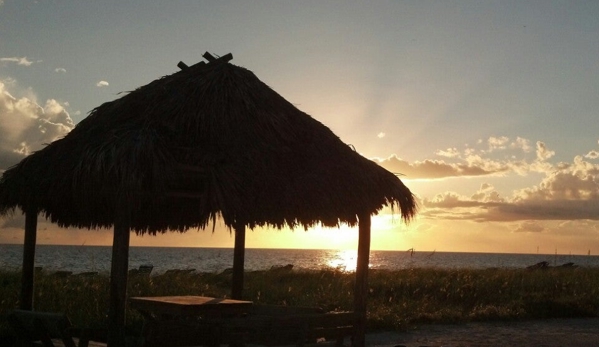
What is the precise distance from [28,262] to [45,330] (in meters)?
2.01

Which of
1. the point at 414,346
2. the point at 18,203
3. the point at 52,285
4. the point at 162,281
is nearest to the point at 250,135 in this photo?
the point at 18,203

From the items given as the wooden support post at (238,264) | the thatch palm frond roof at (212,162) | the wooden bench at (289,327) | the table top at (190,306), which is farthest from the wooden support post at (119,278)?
the wooden support post at (238,264)

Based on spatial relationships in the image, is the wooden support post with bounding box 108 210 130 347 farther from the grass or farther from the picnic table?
the grass

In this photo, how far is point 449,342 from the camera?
12125 millimetres

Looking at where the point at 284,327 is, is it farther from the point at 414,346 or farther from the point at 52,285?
the point at 52,285

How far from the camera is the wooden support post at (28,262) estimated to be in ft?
31.0

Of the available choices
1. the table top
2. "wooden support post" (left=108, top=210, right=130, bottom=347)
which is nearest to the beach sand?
the table top

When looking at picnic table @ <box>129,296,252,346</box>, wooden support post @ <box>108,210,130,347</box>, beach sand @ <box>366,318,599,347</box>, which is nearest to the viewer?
picnic table @ <box>129,296,252,346</box>

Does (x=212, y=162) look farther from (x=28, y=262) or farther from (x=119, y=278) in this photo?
(x=28, y=262)

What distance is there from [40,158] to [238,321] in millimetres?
3472

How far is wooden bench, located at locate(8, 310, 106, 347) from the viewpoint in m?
7.29

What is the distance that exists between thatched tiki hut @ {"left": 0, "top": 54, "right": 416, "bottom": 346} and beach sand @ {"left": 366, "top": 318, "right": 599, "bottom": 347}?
130 inches

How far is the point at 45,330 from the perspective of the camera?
7.72 metres

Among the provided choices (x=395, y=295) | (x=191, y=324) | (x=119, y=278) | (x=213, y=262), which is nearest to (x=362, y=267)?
(x=191, y=324)
